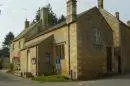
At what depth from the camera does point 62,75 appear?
38.8 metres

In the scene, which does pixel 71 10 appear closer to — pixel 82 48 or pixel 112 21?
pixel 82 48

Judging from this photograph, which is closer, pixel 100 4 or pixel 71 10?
pixel 71 10

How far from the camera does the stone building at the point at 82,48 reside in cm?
3815

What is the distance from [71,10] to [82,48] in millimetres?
4803

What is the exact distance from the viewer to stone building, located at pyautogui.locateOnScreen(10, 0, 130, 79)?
38.1 meters

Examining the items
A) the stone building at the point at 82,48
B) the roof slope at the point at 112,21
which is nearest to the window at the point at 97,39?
the stone building at the point at 82,48

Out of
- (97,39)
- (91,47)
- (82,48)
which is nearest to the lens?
(82,48)

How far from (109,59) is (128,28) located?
8.23m

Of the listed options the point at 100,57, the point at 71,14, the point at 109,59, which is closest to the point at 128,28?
the point at 109,59

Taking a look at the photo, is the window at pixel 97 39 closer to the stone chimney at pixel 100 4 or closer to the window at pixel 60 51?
the window at pixel 60 51

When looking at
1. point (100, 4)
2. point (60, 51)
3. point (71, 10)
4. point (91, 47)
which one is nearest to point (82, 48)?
point (91, 47)

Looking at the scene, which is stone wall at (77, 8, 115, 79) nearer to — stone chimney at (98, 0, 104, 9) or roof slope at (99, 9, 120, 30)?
roof slope at (99, 9, 120, 30)

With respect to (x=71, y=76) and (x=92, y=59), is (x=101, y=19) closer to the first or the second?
(x=92, y=59)

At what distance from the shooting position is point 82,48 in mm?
38281
